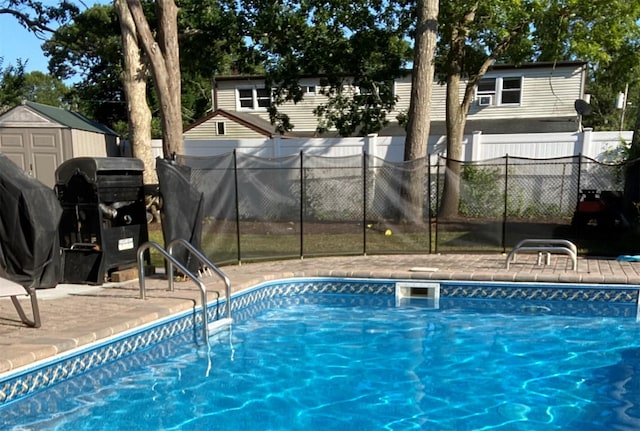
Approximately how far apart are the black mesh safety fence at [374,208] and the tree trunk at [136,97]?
187 inches

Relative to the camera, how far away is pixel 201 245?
714 cm

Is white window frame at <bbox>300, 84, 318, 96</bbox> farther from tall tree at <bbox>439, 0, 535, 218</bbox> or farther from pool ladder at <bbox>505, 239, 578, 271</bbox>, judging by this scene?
pool ladder at <bbox>505, 239, 578, 271</bbox>

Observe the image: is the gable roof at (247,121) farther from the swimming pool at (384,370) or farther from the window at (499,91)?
the swimming pool at (384,370)

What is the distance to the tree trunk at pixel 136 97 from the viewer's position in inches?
518

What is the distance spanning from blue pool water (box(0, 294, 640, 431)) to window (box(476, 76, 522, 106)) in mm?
15206

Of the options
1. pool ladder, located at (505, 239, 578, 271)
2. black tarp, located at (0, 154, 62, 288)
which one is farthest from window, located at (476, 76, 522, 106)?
black tarp, located at (0, 154, 62, 288)

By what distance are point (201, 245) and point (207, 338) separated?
5.79 ft

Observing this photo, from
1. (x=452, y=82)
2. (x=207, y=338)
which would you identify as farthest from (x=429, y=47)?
(x=207, y=338)

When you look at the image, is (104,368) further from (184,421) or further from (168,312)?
(184,421)

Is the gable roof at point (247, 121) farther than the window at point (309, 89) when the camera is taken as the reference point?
No

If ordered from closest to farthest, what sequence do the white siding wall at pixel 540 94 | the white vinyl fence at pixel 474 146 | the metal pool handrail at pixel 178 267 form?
the metal pool handrail at pixel 178 267 → the white vinyl fence at pixel 474 146 → the white siding wall at pixel 540 94

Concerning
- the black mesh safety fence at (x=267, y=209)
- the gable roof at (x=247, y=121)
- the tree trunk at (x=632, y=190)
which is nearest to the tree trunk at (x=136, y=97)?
the black mesh safety fence at (x=267, y=209)

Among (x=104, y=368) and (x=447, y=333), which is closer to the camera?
(x=104, y=368)

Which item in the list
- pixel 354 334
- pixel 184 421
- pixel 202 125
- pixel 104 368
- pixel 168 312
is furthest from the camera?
pixel 202 125
